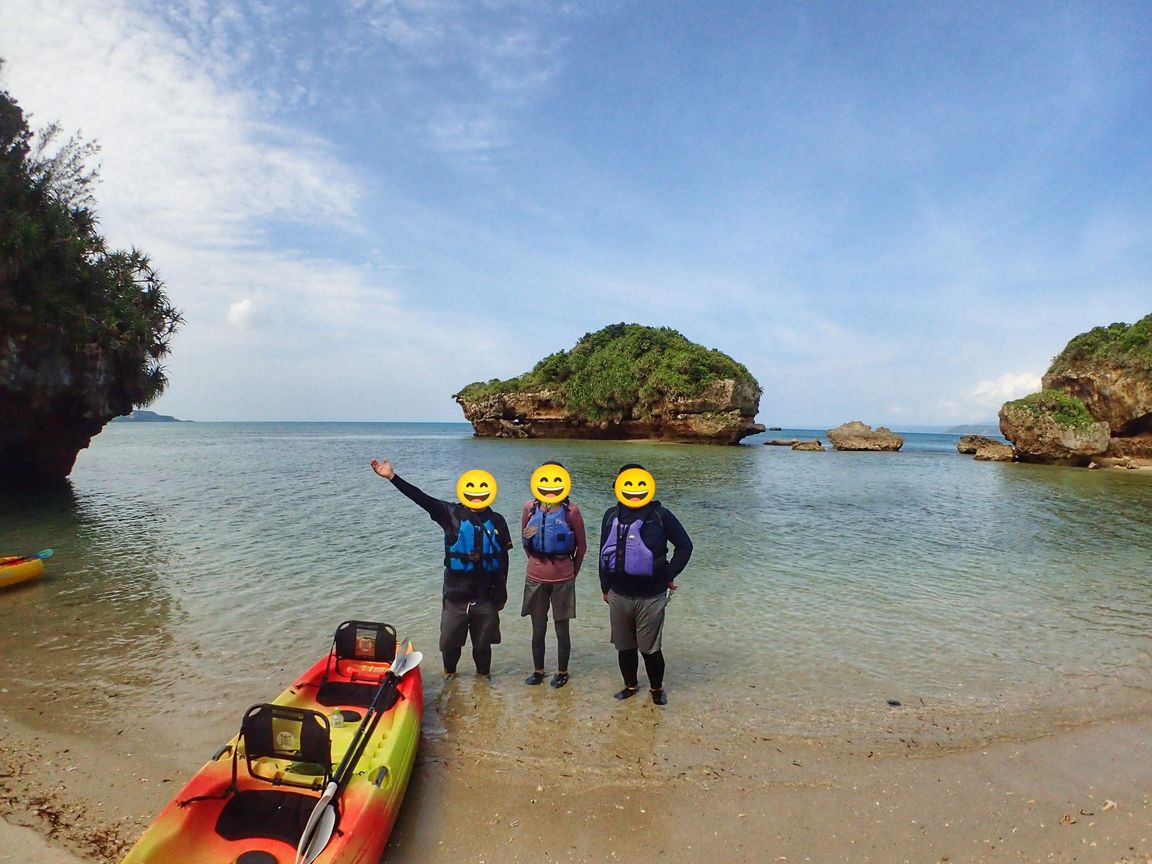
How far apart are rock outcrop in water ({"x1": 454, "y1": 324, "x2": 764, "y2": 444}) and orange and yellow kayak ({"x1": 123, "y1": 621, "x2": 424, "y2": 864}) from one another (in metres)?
54.9

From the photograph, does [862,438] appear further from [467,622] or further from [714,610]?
[467,622]

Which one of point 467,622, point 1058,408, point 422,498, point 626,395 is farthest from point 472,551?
point 626,395

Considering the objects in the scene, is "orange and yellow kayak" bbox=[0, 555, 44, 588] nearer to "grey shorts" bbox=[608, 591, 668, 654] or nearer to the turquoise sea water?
the turquoise sea water

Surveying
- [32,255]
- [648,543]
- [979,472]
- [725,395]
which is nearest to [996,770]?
[648,543]

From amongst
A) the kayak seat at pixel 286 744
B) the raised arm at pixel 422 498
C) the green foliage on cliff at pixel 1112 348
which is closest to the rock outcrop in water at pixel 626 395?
the green foliage on cliff at pixel 1112 348

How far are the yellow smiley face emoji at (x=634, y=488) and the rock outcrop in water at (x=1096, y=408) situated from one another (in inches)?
1795

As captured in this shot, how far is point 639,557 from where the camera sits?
546cm

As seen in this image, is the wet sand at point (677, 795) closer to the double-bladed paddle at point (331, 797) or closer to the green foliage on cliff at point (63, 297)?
the double-bladed paddle at point (331, 797)

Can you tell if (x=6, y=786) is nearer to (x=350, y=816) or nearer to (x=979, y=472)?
(x=350, y=816)

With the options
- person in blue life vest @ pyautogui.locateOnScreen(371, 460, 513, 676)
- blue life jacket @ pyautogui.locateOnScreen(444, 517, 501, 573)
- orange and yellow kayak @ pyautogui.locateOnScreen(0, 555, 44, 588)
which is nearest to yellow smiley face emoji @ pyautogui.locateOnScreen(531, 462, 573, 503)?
person in blue life vest @ pyautogui.locateOnScreen(371, 460, 513, 676)

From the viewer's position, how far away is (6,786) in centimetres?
443

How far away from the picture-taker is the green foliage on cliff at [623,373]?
59812 mm

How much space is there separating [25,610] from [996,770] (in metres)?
12.0

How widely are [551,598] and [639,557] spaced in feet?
3.75
